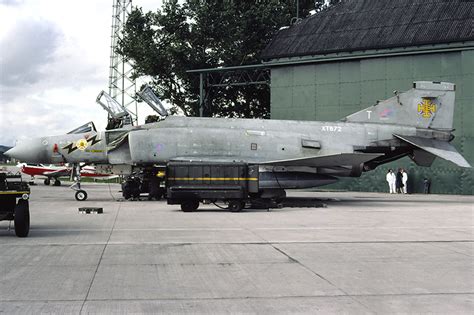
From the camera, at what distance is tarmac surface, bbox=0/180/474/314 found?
609 centimetres

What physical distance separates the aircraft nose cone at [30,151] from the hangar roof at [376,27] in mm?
16105

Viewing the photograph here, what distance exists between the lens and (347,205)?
21.6 m

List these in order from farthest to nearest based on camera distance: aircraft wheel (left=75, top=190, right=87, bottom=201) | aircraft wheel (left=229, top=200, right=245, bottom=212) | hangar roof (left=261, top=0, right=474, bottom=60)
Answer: hangar roof (left=261, top=0, right=474, bottom=60)
aircraft wheel (left=75, top=190, right=87, bottom=201)
aircraft wheel (left=229, top=200, right=245, bottom=212)

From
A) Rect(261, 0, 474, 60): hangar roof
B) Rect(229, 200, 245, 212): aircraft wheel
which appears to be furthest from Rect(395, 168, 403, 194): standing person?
Rect(229, 200, 245, 212): aircraft wheel

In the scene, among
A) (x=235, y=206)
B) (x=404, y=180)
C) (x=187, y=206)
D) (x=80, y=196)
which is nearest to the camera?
(x=187, y=206)

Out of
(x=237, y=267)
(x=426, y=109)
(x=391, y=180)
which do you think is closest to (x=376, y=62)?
(x=391, y=180)

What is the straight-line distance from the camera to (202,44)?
4662cm

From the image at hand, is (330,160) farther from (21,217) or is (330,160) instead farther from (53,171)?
(53,171)

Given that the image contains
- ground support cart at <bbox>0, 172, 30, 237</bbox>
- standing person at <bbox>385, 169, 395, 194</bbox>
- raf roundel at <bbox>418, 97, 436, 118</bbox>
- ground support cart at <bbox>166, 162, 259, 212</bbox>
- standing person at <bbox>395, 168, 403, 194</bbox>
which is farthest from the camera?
standing person at <bbox>385, 169, 395, 194</bbox>

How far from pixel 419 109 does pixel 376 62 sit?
28.0 feet

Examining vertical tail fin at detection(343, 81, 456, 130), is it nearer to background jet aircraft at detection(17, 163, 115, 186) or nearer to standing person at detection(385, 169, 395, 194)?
standing person at detection(385, 169, 395, 194)

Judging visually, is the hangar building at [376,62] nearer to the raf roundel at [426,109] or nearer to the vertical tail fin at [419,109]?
the vertical tail fin at [419,109]

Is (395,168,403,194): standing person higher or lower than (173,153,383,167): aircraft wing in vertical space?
lower

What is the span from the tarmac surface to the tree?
107 ft
